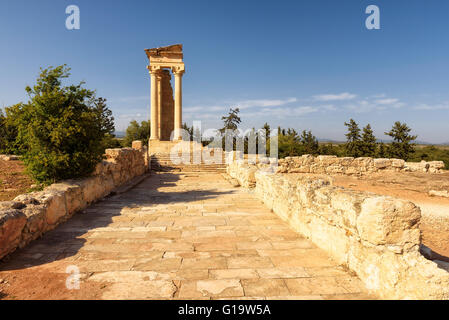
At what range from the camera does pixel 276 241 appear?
4043mm

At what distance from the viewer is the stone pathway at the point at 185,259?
2578mm

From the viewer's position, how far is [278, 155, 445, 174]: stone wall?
15.4 metres

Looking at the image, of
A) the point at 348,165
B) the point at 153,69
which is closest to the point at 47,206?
the point at 348,165

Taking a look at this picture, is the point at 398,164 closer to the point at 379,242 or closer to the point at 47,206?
the point at 379,242

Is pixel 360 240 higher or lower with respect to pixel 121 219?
higher

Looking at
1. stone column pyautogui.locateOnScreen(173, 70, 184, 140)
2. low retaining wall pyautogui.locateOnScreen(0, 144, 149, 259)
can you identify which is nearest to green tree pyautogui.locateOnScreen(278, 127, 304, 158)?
stone column pyautogui.locateOnScreen(173, 70, 184, 140)

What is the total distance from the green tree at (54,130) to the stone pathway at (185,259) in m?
1.31

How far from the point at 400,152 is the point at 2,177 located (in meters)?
32.3

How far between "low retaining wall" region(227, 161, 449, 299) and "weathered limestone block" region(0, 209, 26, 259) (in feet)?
13.6

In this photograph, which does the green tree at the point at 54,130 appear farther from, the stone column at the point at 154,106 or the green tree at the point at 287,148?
the green tree at the point at 287,148

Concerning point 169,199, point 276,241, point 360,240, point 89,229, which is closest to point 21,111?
point 89,229

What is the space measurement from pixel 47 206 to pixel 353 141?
3144 centimetres

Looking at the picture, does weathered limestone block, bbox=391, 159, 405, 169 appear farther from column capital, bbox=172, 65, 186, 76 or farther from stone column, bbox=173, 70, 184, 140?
column capital, bbox=172, 65, 186, 76

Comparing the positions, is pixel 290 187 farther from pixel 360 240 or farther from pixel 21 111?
pixel 21 111
